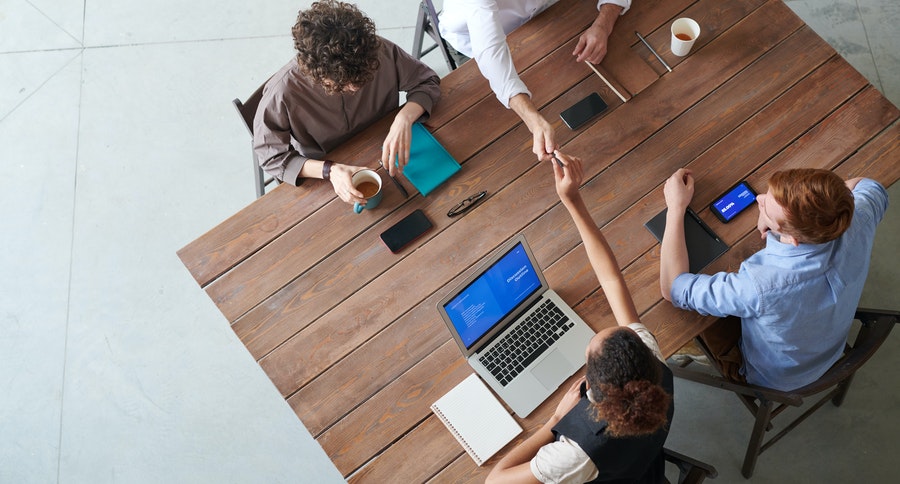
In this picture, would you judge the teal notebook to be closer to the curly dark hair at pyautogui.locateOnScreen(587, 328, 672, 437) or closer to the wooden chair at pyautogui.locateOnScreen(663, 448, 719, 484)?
the curly dark hair at pyautogui.locateOnScreen(587, 328, 672, 437)

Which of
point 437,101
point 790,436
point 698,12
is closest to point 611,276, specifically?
point 437,101

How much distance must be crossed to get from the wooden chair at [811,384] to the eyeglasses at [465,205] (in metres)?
0.81

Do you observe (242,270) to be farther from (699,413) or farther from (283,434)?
(699,413)

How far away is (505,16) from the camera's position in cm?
243

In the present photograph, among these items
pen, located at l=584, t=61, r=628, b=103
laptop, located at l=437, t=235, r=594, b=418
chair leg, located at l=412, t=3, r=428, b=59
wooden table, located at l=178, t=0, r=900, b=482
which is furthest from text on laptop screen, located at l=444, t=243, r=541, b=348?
chair leg, located at l=412, t=3, r=428, b=59

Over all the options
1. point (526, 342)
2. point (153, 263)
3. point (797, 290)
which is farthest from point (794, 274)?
point (153, 263)

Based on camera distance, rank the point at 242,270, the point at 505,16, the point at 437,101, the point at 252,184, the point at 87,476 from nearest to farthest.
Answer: the point at 242,270 → the point at 437,101 → the point at 505,16 → the point at 87,476 → the point at 252,184

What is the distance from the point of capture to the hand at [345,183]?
1.98 metres

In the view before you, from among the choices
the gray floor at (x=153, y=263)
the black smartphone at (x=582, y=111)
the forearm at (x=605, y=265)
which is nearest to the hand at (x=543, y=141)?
the black smartphone at (x=582, y=111)

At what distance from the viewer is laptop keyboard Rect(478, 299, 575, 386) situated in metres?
1.84

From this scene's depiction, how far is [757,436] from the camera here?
2268 millimetres

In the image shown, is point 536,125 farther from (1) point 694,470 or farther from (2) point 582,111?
(1) point 694,470

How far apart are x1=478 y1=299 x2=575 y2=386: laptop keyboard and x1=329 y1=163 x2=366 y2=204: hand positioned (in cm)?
59

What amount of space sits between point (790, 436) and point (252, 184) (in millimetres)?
2500
